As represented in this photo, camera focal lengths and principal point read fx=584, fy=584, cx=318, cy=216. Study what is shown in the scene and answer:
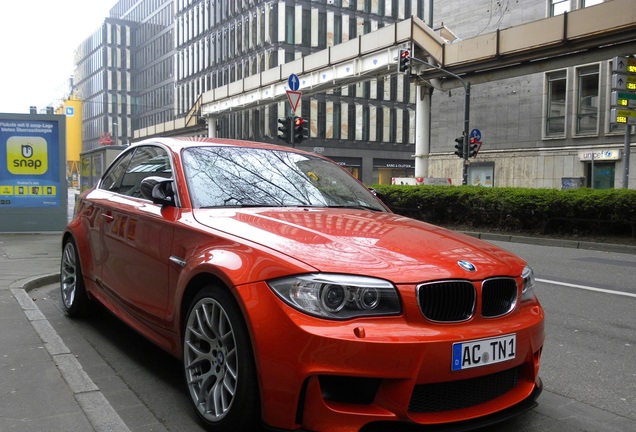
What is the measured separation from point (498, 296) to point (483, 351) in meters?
0.36

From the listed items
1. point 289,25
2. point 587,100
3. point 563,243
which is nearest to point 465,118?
point 587,100

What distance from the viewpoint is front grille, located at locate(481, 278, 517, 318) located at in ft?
9.14

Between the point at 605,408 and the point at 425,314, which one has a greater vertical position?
the point at 425,314

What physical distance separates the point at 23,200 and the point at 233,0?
1986 inches

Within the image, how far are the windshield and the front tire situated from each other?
32.5 inches

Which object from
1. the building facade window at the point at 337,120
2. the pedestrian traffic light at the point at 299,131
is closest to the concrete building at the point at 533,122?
the pedestrian traffic light at the point at 299,131

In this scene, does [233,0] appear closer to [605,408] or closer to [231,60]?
[231,60]

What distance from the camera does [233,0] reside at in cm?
5828

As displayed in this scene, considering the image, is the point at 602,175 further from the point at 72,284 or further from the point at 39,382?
the point at 39,382

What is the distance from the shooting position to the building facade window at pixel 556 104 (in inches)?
1131

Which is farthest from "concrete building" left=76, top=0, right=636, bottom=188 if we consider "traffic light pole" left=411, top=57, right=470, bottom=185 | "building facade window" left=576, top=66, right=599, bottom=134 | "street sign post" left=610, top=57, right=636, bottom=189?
"street sign post" left=610, top=57, right=636, bottom=189

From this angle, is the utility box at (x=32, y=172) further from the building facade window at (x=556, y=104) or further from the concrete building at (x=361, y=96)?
the building facade window at (x=556, y=104)

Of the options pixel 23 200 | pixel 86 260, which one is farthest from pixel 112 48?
pixel 86 260

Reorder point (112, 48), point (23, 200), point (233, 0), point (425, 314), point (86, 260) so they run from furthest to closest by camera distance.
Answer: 1. point (112, 48)
2. point (233, 0)
3. point (23, 200)
4. point (86, 260)
5. point (425, 314)
